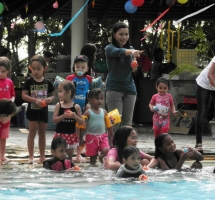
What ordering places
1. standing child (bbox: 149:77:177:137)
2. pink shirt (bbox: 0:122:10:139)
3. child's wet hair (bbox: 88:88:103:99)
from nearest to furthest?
child's wet hair (bbox: 88:88:103:99) → pink shirt (bbox: 0:122:10:139) → standing child (bbox: 149:77:177:137)

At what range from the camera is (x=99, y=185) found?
6.20 metres

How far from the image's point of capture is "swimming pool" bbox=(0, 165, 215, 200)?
18.4 ft

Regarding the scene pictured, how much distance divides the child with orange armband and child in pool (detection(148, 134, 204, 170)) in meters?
0.78

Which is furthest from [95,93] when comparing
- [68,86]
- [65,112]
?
[65,112]

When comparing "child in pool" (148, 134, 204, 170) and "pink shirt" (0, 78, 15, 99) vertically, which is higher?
"pink shirt" (0, 78, 15, 99)

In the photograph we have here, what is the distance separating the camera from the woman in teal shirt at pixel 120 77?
27.5 ft

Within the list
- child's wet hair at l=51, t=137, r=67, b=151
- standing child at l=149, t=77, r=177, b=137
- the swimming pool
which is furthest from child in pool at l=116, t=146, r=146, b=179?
standing child at l=149, t=77, r=177, b=137

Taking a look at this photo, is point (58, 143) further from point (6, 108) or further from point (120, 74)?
point (120, 74)

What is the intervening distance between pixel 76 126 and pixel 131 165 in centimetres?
171

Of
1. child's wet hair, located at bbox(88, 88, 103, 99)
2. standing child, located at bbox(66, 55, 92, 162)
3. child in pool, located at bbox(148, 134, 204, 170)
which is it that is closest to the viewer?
child in pool, located at bbox(148, 134, 204, 170)

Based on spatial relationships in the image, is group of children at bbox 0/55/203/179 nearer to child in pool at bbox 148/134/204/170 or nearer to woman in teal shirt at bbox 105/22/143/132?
child in pool at bbox 148/134/204/170

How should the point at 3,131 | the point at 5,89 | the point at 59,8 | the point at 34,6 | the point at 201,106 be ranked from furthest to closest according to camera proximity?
the point at 34,6
the point at 59,8
the point at 201,106
the point at 5,89
the point at 3,131

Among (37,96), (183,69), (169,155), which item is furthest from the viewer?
(183,69)

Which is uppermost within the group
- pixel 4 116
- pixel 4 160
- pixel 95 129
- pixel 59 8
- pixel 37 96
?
pixel 59 8
